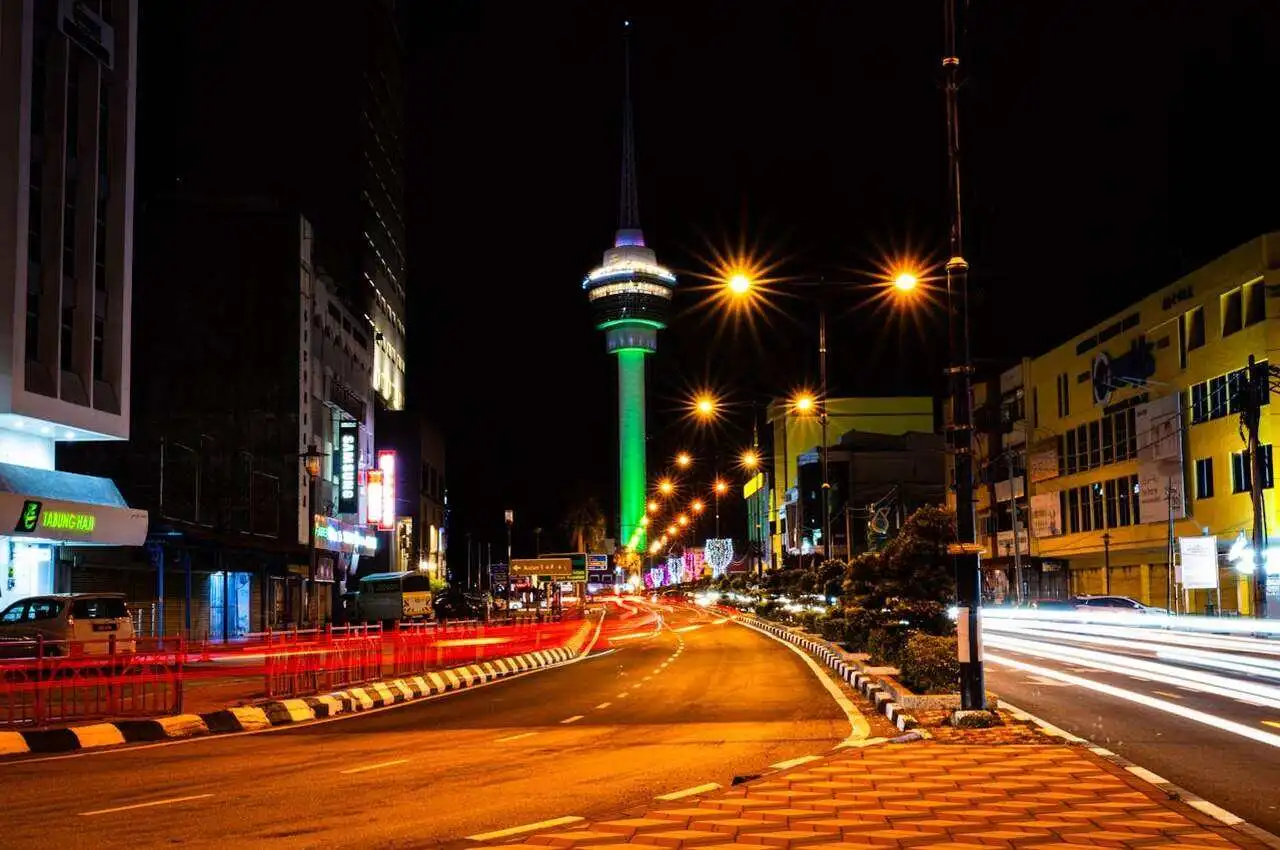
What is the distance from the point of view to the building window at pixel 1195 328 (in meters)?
54.8

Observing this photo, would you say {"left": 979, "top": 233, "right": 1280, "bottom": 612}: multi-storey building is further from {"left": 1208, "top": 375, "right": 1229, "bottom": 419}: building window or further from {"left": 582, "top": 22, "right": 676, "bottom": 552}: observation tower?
{"left": 582, "top": 22, "right": 676, "bottom": 552}: observation tower

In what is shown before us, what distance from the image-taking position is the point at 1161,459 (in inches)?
2265

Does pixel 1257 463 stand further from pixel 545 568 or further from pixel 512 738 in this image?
pixel 512 738

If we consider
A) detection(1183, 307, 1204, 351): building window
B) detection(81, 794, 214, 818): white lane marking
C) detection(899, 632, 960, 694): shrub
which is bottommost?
detection(81, 794, 214, 818): white lane marking

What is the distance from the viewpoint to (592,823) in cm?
918

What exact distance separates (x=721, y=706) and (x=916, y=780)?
9482 mm

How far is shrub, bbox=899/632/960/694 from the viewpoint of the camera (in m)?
17.3

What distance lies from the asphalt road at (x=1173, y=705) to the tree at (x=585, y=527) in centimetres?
11122

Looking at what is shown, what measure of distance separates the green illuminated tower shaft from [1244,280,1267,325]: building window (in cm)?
13644

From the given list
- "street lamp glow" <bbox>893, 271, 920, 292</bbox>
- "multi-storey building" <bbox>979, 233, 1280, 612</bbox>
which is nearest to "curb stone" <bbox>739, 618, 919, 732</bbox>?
"street lamp glow" <bbox>893, 271, 920, 292</bbox>

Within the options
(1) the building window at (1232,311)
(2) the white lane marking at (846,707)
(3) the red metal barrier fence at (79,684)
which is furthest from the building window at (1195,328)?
(3) the red metal barrier fence at (79,684)

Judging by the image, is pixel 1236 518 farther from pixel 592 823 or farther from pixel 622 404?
pixel 622 404

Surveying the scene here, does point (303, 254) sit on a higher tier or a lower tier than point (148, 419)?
higher

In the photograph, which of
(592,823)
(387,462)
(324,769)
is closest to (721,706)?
(324,769)
